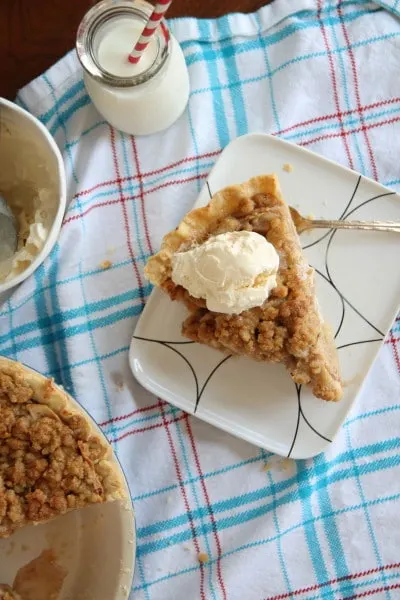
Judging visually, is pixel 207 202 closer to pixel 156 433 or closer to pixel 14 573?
pixel 156 433

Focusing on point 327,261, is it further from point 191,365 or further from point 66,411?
point 66,411

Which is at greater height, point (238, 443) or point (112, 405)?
point (112, 405)

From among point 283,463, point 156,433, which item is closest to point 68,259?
point 156,433

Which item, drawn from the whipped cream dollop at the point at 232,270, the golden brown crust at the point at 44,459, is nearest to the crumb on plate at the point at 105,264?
the whipped cream dollop at the point at 232,270

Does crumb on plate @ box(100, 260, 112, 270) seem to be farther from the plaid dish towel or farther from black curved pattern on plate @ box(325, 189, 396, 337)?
black curved pattern on plate @ box(325, 189, 396, 337)

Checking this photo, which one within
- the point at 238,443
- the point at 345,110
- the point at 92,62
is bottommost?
the point at 238,443

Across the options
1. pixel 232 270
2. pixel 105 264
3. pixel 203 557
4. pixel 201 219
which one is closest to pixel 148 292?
pixel 105 264
